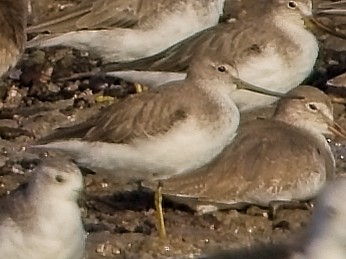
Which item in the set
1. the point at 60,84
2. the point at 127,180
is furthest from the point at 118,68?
the point at 127,180

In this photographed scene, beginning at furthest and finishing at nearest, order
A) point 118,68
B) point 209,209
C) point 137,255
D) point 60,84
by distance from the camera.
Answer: point 60,84 → point 118,68 → point 209,209 → point 137,255

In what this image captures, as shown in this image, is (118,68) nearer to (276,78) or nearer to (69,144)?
(276,78)

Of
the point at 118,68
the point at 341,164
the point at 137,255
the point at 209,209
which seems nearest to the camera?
the point at 137,255

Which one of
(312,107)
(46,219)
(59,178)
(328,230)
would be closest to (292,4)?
(312,107)

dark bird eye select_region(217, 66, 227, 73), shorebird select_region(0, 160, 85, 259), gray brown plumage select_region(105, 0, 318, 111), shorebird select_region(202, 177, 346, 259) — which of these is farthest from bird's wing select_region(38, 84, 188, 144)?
shorebird select_region(202, 177, 346, 259)

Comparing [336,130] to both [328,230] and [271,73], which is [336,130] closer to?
[271,73]

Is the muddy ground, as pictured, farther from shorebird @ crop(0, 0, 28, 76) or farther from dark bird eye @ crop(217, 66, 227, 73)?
dark bird eye @ crop(217, 66, 227, 73)

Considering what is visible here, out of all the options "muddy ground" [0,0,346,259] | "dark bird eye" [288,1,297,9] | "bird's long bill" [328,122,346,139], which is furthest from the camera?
"dark bird eye" [288,1,297,9]
